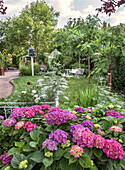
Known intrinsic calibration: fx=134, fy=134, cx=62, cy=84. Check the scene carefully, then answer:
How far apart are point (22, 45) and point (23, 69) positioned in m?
7.22

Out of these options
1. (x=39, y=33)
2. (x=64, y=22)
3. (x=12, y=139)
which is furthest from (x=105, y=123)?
(x=39, y=33)

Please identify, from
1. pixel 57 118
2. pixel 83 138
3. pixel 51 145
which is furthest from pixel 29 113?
pixel 83 138

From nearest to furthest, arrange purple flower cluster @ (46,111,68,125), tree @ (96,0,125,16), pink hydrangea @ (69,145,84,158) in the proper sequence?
1. pink hydrangea @ (69,145,84,158)
2. purple flower cluster @ (46,111,68,125)
3. tree @ (96,0,125,16)

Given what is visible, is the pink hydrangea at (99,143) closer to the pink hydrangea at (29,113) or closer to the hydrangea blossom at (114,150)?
the hydrangea blossom at (114,150)

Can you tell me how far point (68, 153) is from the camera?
911 millimetres

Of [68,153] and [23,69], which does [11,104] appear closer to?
[68,153]

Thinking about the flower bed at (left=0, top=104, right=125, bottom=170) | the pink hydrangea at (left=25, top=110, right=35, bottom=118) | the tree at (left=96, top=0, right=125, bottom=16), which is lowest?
the flower bed at (left=0, top=104, right=125, bottom=170)

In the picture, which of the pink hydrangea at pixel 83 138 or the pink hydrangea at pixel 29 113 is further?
the pink hydrangea at pixel 29 113

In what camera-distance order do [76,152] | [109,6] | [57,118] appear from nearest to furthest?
1. [76,152]
2. [57,118]
3. [109,6]

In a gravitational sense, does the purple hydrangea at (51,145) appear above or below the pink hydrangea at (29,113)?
below

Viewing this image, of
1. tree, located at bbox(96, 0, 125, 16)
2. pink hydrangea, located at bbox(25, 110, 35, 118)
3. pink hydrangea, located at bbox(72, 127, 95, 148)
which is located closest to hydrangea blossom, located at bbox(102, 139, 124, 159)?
pink hydrangea, located at bbox(72, 127, 95, 148)

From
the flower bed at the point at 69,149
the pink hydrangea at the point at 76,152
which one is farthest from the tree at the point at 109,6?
the pink hydrangea at the point at 76,152

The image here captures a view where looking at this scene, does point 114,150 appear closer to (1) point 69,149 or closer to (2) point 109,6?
(1) point 69,149

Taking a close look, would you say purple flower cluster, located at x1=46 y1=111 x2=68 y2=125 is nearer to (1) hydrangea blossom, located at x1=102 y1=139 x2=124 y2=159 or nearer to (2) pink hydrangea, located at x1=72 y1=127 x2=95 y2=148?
(2) pink hydrangea, located at x1=72 y1=127 x2=95 y2=148
